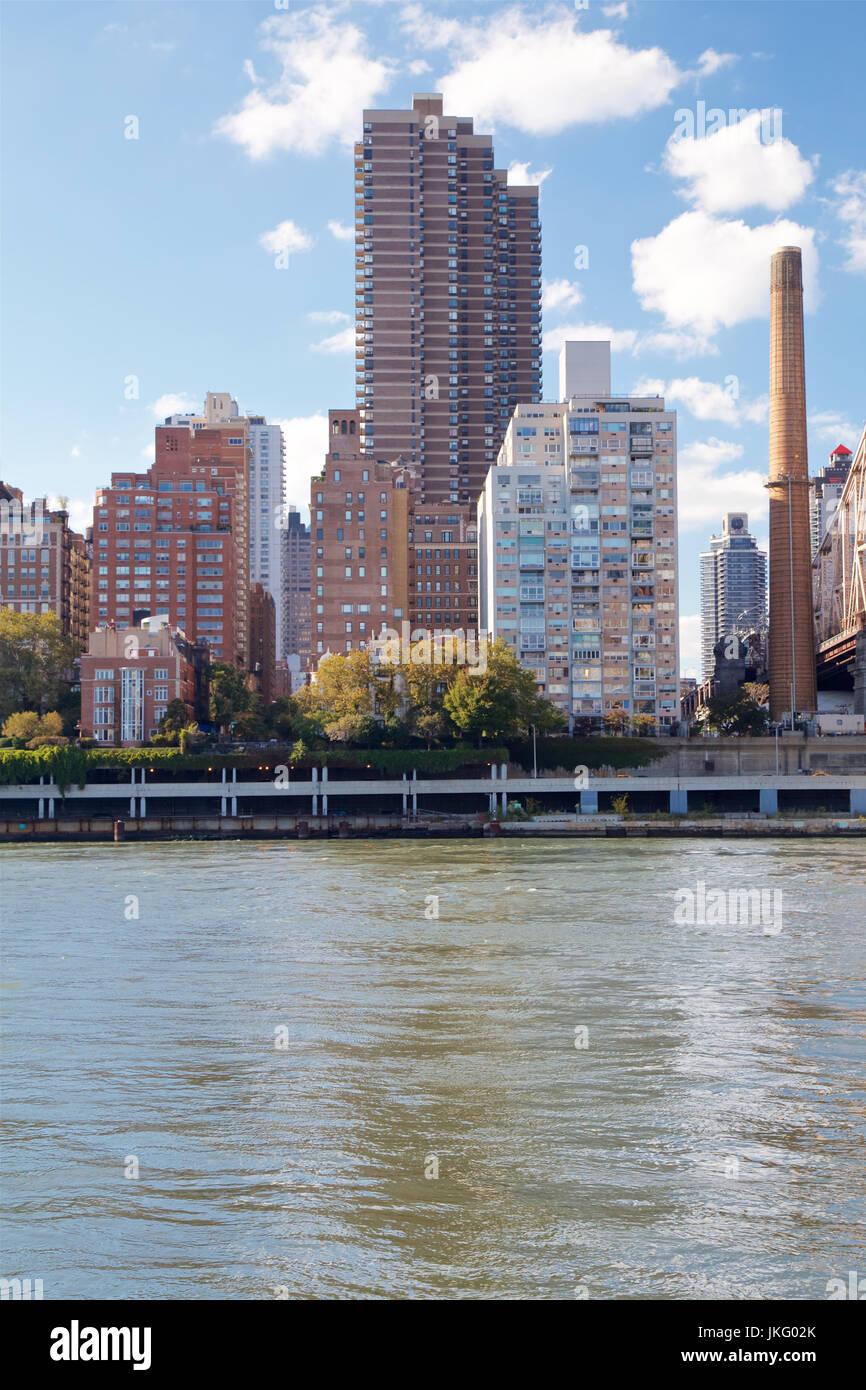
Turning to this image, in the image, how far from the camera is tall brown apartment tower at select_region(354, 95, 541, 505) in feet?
614

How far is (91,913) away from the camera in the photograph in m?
43.6

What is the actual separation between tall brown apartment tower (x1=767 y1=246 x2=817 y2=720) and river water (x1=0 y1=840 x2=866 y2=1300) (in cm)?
9447

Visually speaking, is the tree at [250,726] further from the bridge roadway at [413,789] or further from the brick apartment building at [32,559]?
the brick apartment building at [32,559]

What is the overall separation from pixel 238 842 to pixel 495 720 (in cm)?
2729

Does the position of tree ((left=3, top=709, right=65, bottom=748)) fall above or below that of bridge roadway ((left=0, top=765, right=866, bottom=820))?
above

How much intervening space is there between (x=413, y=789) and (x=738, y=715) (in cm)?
4164

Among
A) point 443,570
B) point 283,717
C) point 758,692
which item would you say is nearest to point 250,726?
point 283,717

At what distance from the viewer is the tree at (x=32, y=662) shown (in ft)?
391

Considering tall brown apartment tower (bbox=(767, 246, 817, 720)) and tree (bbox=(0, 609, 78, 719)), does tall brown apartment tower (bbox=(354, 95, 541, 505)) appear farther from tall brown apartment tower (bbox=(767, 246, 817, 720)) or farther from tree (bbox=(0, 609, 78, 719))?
tree (bbox=(0, 609, 78, 719))

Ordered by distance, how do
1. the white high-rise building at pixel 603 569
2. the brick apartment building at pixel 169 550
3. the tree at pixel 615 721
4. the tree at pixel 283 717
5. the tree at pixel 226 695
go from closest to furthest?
the tree at pixel 283 717, the tree at pixel 226 695, the tree at pixel 615 721, the white high-rise building at pixel 603 569, the brick apartment building at pixel 169 550

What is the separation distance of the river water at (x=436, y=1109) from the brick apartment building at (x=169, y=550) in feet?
379

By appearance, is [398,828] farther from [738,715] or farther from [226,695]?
[738,715]

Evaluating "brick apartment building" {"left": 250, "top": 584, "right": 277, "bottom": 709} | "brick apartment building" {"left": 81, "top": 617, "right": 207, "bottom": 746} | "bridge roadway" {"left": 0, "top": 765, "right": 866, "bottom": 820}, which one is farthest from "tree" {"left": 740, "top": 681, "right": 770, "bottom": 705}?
"brick apartment building" {"left": 250, "top": 584, "right": 277, "bottom": 709}

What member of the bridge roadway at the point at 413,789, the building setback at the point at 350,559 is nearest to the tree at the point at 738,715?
the bridge roadway at the point at 413,789
